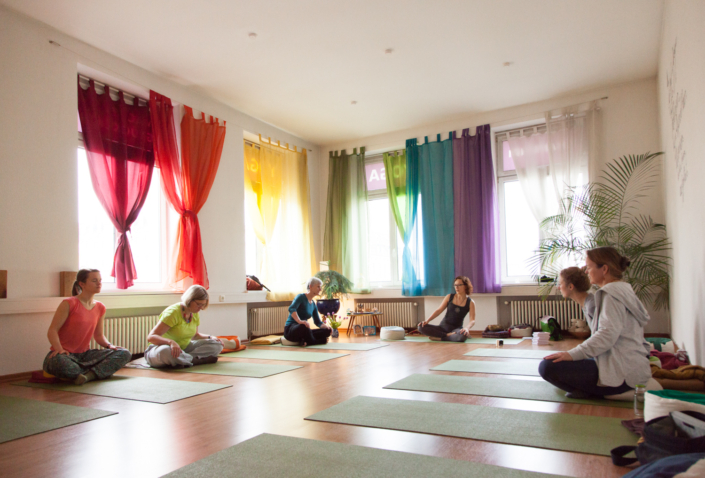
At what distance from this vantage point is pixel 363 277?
333 inches

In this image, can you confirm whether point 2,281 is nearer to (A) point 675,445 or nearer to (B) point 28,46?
(B) point 28,46

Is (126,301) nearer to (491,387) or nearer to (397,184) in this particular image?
(491,387)

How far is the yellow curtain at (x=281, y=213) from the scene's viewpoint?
7.55 metres

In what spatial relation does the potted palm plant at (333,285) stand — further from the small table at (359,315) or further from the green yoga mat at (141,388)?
the green yoga mat at (141,388)

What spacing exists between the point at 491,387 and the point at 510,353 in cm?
196

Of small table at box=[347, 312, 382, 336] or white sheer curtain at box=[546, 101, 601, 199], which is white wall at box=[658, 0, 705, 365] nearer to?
white sheer curtain at box=[546, 101, 601, 199]

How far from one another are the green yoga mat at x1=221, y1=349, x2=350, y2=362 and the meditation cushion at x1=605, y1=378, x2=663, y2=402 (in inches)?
106

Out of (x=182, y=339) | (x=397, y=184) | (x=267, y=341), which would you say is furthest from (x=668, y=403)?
(x=397, y=184)

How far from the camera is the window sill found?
4.26 meters

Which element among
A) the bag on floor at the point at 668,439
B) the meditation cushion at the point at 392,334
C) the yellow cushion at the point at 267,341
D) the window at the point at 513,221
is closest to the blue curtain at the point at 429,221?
the window at the point at 513,221

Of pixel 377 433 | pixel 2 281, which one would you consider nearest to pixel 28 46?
pixel 2 281

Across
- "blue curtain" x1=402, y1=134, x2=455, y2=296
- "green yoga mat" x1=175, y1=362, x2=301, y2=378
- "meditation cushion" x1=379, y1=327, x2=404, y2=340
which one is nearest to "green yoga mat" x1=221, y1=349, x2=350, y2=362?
"green yoga mat" x1=175, y1=362, x2=301, y2=378

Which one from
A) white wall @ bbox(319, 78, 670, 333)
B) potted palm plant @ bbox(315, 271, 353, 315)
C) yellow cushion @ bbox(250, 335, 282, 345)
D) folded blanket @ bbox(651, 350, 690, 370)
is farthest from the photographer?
potted palm plant @ bbox(315, 271, 353, 315)

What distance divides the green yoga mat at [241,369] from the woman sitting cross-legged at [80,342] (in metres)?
0.58
